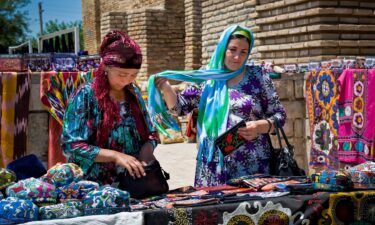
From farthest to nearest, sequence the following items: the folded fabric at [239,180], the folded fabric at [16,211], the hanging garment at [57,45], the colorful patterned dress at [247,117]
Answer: the hanging garment at [57,45] < the colorful patterned dress at [247,117] < the folded fabric at [239,180] < the folded fabric at [16,211]

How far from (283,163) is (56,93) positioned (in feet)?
7.95

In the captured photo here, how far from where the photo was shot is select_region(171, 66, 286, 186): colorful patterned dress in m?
3.13

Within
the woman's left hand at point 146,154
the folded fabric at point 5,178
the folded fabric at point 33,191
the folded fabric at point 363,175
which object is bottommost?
the folded fabric at point 363,175

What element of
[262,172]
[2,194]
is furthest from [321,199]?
[2,194]

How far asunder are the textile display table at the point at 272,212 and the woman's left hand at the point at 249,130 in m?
0.59

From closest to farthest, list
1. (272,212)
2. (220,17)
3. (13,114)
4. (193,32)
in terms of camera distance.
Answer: (272,212) → (13,114) → (220,17) → (193,32)

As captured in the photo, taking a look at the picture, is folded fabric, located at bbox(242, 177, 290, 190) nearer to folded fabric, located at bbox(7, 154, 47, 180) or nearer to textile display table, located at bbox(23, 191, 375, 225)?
textile display table, located at bbox(23, 191, 375, 225)

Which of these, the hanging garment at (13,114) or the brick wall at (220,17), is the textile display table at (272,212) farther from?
the brick wall at (220,17)

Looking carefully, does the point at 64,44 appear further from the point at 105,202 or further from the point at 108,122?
the point at 105,202

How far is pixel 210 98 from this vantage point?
3.22 m

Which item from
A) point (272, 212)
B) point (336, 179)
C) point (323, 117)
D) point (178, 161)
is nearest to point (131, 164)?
point (272, 212)

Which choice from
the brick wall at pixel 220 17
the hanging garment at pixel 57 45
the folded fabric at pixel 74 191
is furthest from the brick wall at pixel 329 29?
the folded fabric at pixel 74 191

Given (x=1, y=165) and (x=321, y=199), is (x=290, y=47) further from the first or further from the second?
(x=321, y=199)

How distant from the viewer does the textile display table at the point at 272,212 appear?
2242mm
